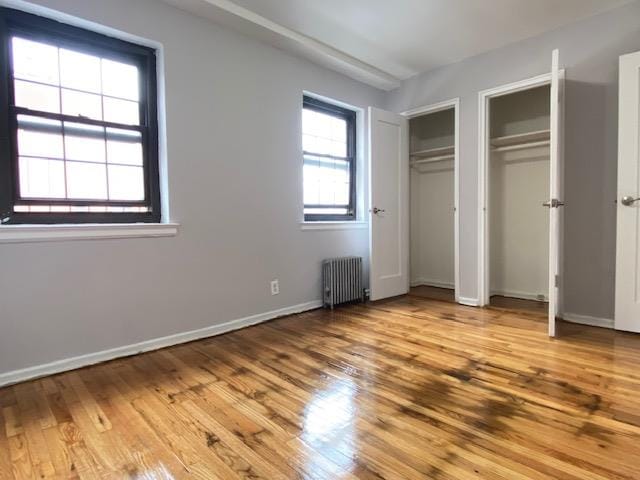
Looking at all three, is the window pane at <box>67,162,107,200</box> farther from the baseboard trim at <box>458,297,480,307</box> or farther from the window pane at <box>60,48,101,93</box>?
the baseboard trim at <box>458,297,480,307</box>

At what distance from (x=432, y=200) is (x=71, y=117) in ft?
13.3

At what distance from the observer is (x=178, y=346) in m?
2.65

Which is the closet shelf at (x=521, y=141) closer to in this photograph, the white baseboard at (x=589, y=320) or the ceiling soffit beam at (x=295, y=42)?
the ceiling soffit beam at (x=295, y=42)

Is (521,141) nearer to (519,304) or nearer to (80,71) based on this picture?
(519,304)

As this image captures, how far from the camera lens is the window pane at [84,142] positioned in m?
2.31

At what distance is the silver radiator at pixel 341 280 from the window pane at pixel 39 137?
94.2 inches

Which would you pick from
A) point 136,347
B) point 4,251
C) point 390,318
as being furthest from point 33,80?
point 390,318

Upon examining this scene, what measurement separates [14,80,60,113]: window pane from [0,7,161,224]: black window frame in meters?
0.03

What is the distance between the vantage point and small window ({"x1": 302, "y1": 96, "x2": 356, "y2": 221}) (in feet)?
12.5

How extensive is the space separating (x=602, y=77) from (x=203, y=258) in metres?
3.54

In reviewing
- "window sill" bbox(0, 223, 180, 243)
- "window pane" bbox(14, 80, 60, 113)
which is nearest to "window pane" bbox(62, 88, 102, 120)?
"window pane" bbox(14, 80, 60, 113)

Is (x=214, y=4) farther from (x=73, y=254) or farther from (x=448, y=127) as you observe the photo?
(x=448, y=127)

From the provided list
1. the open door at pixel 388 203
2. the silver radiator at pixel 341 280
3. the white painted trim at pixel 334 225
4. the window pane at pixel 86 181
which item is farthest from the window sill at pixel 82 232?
the open door at pixel 388 203

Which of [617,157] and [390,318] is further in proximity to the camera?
[390,318]
